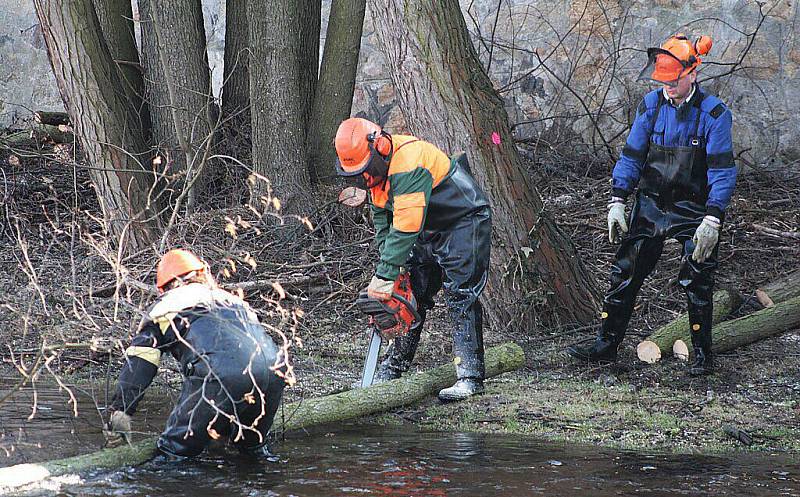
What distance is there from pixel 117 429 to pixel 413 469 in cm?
146

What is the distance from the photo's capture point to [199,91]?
394 inches

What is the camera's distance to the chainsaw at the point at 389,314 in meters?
5.98

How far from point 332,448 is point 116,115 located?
15.9ft

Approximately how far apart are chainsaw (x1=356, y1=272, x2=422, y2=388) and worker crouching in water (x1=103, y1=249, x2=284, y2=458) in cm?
120

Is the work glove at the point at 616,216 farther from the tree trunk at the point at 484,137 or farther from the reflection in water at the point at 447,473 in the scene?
the reflection in water at the point at 447,473

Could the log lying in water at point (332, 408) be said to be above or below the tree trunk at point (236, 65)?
below

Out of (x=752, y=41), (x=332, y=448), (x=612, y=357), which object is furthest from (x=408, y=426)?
(x=752, y=41)

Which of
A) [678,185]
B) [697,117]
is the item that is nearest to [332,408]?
[678,185]

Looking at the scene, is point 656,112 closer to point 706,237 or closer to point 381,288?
point 706,237

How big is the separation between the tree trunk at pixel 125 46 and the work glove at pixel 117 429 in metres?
5.52

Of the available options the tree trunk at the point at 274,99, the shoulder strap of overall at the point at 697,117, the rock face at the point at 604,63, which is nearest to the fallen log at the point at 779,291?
the shoulder strap of overall at the point at 697,117

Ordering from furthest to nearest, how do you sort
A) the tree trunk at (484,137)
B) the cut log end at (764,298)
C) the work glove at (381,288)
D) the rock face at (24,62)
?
the rock face at (24,62) < the cut log end at (764,298) < the tree trunk at (484,137) < the work glove at (381,288)

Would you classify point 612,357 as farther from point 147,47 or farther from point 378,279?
point 147,47

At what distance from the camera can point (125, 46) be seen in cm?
998
